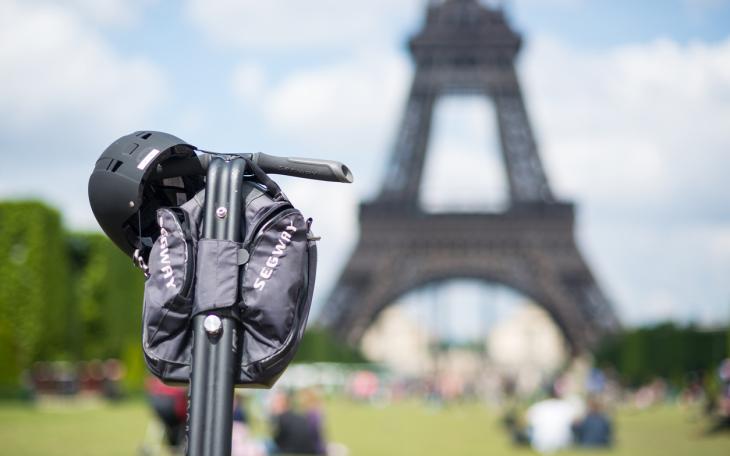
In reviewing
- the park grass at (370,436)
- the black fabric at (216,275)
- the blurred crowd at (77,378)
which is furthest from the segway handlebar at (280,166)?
the blurred crowd at (77,378)

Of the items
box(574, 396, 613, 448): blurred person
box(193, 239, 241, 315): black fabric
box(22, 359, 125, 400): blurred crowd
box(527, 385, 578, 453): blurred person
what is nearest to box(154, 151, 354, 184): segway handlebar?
box(193, 239, 241, 315): black fabric

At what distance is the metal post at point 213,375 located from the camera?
7.75 ft

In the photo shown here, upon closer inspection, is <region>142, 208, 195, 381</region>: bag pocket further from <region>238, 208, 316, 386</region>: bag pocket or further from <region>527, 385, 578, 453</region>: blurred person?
<region>527, 385, 578, 453</region>: blurred person

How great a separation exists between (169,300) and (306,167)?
509 millimetres

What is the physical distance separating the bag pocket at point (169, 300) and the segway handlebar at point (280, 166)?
0.52 ft

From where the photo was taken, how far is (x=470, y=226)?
160 feet

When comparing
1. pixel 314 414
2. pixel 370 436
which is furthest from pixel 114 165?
pixel 370 436

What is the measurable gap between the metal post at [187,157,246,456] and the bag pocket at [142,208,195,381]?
2.7 inches

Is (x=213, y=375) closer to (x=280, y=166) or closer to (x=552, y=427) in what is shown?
(x=280, y=166)

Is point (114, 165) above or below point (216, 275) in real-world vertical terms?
above

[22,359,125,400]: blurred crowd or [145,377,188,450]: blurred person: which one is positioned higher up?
[22,359,125,400]: blurred crowd

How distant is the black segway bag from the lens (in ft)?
7.97

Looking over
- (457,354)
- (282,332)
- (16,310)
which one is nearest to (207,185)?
(282,332)

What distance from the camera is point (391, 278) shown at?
46469 millimetres
